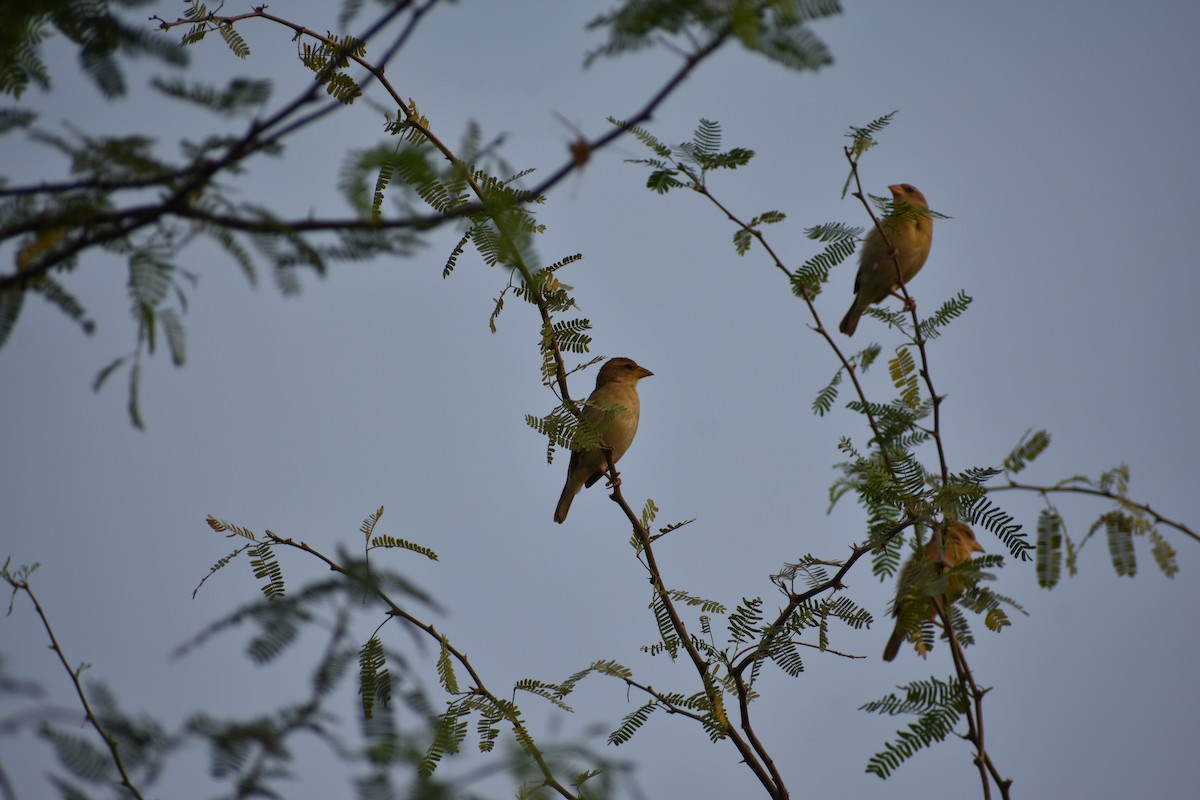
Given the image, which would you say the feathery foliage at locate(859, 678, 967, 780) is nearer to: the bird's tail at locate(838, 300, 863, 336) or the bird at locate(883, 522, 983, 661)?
the bird at locate(883, 522, 983, 661)

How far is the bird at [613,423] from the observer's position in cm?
832

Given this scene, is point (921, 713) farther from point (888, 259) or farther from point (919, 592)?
point (888, 259)

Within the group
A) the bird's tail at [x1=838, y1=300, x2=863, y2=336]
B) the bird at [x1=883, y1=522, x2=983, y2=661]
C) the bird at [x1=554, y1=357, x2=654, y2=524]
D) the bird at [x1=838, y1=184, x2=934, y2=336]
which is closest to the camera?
the bird at [x1=883, y1=522, x2=983, y2=661]

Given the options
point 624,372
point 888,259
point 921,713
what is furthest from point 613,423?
point 921,713

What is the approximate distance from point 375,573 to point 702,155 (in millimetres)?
2621

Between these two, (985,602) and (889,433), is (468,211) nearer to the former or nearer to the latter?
(985,602)

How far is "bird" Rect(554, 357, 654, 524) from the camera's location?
8.32 metres

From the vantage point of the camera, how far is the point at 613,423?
322 inches

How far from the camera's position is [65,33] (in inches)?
76.9

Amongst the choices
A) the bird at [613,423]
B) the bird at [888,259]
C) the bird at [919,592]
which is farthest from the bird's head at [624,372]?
the bird at [919,592]

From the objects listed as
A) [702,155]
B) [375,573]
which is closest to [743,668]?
[702,155]

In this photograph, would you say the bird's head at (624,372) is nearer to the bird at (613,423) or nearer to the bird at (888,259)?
the bird at (613,423)

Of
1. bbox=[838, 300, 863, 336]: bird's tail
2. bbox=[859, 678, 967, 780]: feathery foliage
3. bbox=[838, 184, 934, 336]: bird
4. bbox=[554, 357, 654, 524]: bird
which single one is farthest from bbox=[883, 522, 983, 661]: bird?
bbox=[838, 300, 863, 336]: bird's tail

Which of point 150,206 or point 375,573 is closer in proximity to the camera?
point 150,206
